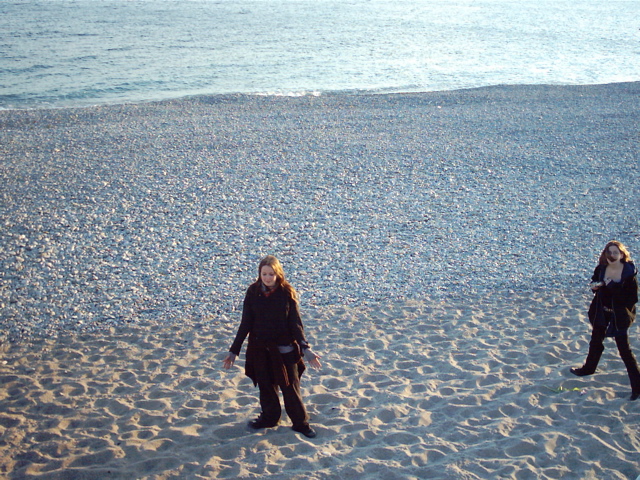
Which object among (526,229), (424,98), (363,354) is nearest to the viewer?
(363,354)

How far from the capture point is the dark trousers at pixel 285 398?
505cm

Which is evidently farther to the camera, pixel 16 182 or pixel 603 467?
pixel 16 182

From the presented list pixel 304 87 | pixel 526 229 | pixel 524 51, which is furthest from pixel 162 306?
pixel 524 51

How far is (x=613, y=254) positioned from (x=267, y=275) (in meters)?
2.97

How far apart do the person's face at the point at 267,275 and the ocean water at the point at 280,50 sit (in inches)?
840

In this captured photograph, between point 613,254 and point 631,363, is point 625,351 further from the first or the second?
point 613,254

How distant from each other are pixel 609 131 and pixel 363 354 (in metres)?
12.7

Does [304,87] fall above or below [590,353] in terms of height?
above

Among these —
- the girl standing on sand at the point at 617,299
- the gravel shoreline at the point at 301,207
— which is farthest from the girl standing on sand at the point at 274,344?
the girl standing on sand at the point at 617,299

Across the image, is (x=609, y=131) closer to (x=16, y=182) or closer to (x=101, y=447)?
(x=16, y=182)

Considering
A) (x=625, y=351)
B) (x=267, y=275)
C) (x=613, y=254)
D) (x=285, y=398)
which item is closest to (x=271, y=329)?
(x=267, y=275)

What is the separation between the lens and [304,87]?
1085 inches

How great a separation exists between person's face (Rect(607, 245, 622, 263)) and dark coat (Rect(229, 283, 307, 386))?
271 cm

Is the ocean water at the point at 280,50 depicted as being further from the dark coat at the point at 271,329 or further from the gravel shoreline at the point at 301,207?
the dark coat at the point at 271,329
